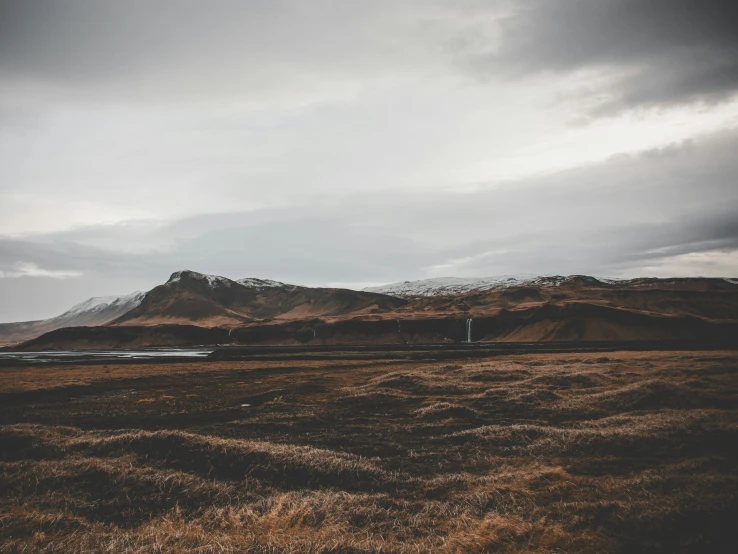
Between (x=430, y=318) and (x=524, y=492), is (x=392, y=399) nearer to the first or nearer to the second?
(x=524, y=492)

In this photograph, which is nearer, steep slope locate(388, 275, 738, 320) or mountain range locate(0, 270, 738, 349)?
mountain range locate(0, 270, 738, 349)

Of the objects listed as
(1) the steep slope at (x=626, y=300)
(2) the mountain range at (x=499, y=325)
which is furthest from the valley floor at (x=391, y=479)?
(1) the steep slope at (x=626, y=300)

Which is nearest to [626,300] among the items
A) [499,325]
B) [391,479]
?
[499,325]

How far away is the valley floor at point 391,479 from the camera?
794 centimetres

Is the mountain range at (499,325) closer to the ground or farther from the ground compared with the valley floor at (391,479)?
closer to the ground

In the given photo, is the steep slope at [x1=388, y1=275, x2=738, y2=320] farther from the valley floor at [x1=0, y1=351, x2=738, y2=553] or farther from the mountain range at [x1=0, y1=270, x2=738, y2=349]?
the valley floor at [x1=0, y1=351, x2=738, y2=553]

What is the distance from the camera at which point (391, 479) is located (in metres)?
11.2

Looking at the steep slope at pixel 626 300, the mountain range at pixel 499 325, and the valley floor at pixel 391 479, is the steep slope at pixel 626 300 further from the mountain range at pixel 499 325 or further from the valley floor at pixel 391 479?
Result: the valley floor at pixel 391 479

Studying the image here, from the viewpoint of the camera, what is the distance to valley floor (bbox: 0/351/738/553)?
7.94 meters

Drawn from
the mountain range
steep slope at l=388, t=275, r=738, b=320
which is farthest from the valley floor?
steep slope at l=388, t=275, r=738, b=320

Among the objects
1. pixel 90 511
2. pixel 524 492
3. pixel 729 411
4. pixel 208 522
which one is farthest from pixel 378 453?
pixel 729 411

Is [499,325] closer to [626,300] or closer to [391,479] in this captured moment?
[626,300]

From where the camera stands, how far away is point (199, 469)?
38.5ft

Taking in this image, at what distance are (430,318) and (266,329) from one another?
56.6 meters
